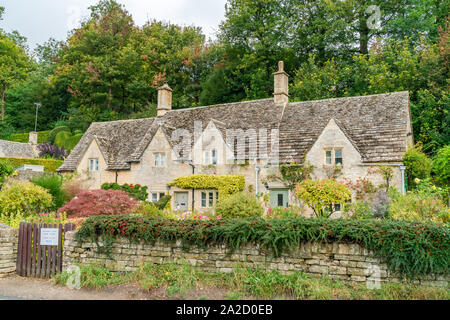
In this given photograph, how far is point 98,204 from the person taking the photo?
43.2 feet

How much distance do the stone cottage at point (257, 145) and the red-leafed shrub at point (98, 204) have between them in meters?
8.20

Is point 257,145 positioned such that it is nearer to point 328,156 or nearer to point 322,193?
point 328,156

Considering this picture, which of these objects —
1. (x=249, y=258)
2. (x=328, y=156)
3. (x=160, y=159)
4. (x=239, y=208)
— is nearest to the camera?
(x=249, y=258)

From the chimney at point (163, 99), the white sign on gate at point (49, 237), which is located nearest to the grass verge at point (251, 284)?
the white sign on gate at point (49, 237)

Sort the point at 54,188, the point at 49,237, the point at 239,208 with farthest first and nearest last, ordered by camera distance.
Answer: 1. the point at 54,188
2. the point at 239,208
3. the point at 49,237

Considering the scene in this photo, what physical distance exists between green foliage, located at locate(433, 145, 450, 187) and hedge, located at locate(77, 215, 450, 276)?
1315 cm

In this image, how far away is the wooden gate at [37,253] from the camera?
991cm

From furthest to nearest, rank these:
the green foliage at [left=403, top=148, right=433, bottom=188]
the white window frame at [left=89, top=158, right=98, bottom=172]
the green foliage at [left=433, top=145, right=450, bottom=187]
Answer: the white window frame at [left=89, top=158, right=98, bottom=172]
the green foliage at [left=433, top=145, right=450, bottom=187]
the green foliage at [left=403, top=148, right=433, bottom=188]

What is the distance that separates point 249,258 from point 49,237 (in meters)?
5.67

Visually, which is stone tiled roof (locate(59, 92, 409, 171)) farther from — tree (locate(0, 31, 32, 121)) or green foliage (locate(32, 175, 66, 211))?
tree (locate(0, 31, 32, 121))

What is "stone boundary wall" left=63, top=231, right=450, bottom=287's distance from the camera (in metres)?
7.75

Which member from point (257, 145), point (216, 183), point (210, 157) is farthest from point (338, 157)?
point (210, 157)

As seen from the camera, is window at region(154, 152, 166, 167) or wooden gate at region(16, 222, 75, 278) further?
window at region(154, 152, 166, 167)

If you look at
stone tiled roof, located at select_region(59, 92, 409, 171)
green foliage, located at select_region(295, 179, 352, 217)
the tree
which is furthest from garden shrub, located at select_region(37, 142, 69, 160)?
green foliage, located at select_region(295, 179, 352, 217)
